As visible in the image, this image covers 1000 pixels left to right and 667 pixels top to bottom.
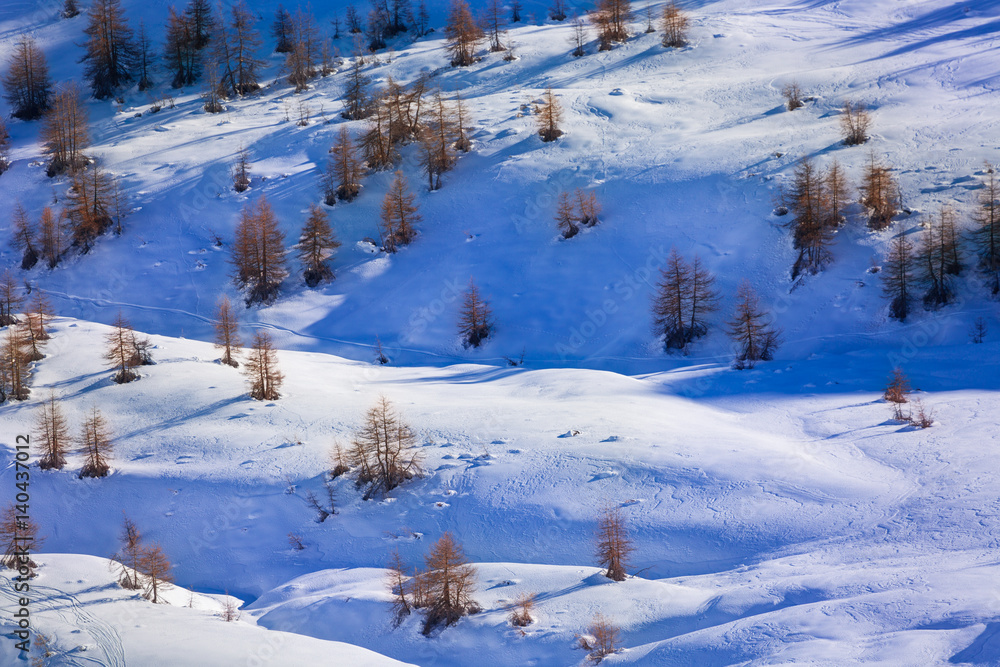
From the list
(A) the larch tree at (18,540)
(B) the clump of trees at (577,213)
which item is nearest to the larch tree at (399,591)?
(A) the larch tree at (18,540)

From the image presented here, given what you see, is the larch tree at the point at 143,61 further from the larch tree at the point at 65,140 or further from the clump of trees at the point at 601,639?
the clump of trees at the point at 601,639

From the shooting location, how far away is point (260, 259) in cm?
3366

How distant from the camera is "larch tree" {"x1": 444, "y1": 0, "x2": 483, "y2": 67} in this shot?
1918 inches

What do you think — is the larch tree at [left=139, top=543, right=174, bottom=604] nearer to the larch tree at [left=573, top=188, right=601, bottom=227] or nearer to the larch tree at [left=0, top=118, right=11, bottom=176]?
the larch tree at [left=573, top=188, right=601, bottom=227]

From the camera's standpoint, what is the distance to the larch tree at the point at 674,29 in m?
47.9

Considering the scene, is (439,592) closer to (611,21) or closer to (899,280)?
(899,280)

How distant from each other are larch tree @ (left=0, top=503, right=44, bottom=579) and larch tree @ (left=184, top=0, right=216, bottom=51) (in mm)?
39883

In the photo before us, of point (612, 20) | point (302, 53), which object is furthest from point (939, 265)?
point (302, 53)

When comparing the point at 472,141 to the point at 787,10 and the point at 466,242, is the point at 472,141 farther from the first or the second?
the point at 787,10

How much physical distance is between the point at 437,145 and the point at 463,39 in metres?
13.8

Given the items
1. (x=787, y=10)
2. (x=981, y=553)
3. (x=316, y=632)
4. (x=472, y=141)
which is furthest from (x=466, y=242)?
(x=787, y=10)

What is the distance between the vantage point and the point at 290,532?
20016 millimetres

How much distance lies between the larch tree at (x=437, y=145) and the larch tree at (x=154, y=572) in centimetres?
2336

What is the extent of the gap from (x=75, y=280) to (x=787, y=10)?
46217 millimetres
